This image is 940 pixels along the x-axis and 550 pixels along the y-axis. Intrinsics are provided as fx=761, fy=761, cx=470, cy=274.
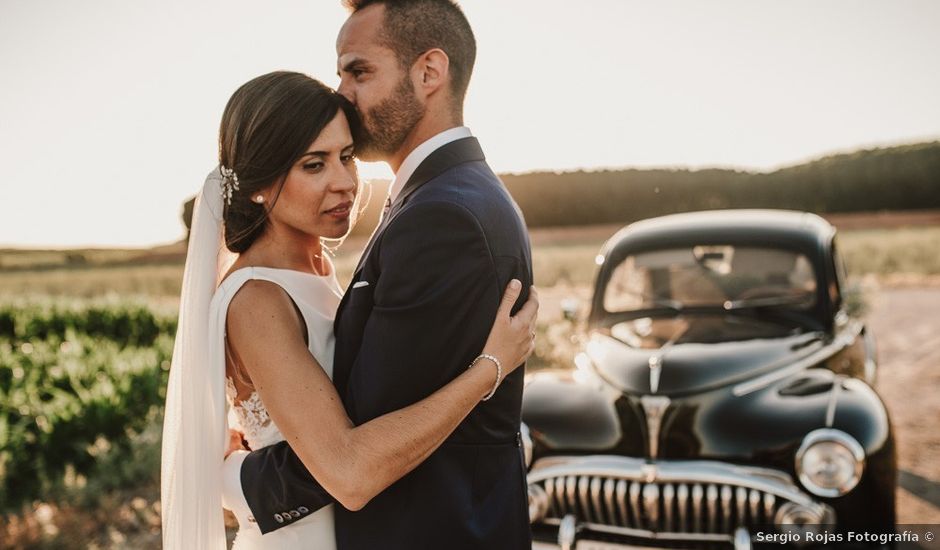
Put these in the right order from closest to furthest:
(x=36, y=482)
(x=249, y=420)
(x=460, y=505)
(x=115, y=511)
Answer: (x=460, y=505)
(x=249, y=420)
(x=115, y=511)
(x=36, y=482)

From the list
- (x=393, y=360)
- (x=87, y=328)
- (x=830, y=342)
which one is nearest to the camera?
(x=393, y=360)

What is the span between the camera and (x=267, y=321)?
194 cm

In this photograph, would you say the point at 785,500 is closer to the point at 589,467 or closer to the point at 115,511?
the point at 589,467

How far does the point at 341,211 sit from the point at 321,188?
97 mm

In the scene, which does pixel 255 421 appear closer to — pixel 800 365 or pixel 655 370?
pixel 655 370

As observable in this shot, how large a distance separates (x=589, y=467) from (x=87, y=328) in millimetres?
11476

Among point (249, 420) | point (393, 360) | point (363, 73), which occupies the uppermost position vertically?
point (363, 73)

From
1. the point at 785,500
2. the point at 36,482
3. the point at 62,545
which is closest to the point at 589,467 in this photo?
the point at 785,500

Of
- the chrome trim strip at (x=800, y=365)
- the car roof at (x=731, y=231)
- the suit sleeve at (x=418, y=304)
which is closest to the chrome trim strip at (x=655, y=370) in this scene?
the chrome trim strip at (x=800, y=365)

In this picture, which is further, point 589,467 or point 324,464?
point 589,467

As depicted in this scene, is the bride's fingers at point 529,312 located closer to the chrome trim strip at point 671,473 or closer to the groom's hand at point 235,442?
the groom's hand at point 235,442

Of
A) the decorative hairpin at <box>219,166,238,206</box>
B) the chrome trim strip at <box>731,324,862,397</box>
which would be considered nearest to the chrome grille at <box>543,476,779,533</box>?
the chrome trim strip at <box>731,324,862,397</box>

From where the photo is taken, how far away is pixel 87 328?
41.8 feet

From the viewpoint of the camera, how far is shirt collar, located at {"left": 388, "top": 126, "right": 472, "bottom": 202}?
2.11 m
